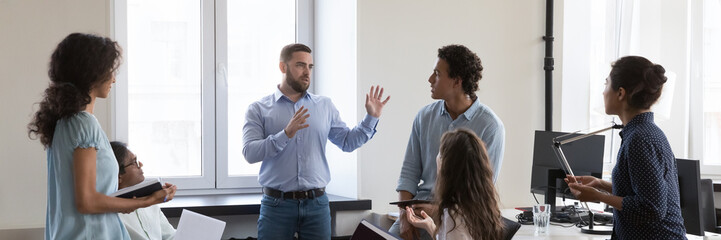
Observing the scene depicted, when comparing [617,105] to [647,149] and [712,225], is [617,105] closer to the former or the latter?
[647,149]

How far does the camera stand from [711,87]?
5164 millimetres

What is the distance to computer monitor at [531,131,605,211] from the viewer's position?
3668mm

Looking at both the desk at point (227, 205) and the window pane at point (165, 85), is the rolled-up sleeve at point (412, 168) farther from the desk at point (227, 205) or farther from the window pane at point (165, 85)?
the window pane at point (165, 85)

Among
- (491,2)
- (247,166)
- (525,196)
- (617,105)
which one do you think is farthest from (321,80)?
(617,105)

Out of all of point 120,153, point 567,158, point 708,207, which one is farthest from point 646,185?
point 120,153

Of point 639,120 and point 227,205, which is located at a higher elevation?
point 639,120

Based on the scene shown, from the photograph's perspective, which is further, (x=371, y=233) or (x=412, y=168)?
(x=412, y=168)

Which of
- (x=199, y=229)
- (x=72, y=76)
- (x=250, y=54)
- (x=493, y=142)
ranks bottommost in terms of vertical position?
(x=199, y=229)

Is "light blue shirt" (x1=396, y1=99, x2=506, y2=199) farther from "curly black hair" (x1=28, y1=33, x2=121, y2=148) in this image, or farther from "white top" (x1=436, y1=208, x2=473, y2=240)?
"curly black hair" (x1=28, y1=33, x2=121, y2=148)

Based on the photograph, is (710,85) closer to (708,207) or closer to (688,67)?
(688,67)

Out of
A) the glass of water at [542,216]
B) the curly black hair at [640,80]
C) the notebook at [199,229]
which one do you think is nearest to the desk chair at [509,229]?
the curly black hair at [640,80]

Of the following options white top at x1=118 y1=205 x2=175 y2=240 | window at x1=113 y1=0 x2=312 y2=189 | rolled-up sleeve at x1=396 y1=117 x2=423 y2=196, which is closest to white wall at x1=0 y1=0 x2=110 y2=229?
window at x1=113 y1=0 x2=312 y2=189

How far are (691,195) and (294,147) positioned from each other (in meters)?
1.82

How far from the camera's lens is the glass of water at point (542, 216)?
133 inches
